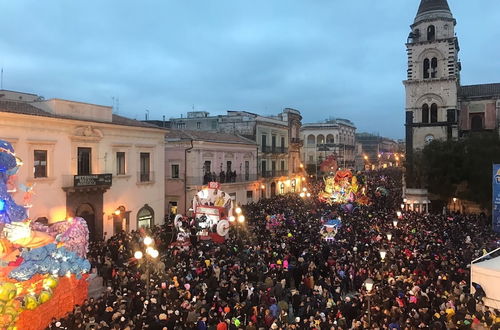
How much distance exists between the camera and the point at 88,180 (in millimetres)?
20797

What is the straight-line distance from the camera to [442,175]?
98.3 feet

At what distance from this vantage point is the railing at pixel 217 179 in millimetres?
30484

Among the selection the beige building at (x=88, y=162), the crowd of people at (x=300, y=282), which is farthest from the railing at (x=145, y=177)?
the crowd of people at (x=300, y=282)

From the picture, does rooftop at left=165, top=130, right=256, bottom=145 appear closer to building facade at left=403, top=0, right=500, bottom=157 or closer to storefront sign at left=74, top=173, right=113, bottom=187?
storefront sign at left=74, top=173, right=113, bottom=187

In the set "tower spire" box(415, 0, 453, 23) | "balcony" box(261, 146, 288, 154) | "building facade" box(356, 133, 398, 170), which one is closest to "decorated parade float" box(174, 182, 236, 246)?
"balcony" box(261, 146, 288, 154)

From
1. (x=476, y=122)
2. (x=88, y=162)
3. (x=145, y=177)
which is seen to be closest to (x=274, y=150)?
(x=476, y=122)

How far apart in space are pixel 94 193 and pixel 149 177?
14.5 feet

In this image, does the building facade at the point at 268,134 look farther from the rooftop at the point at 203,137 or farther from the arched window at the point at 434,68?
the arched window at the point at 434,68

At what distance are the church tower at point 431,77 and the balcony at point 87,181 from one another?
26539mm

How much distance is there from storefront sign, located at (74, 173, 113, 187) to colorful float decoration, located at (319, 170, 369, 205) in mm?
17377

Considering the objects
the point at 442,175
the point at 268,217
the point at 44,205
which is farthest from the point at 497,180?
the point at 44,205

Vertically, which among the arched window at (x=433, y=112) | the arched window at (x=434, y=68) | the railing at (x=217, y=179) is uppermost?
the arched window at (x=434, y=68)

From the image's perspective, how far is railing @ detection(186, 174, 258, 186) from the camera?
30.5m

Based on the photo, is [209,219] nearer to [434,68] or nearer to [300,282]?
[300,282]
